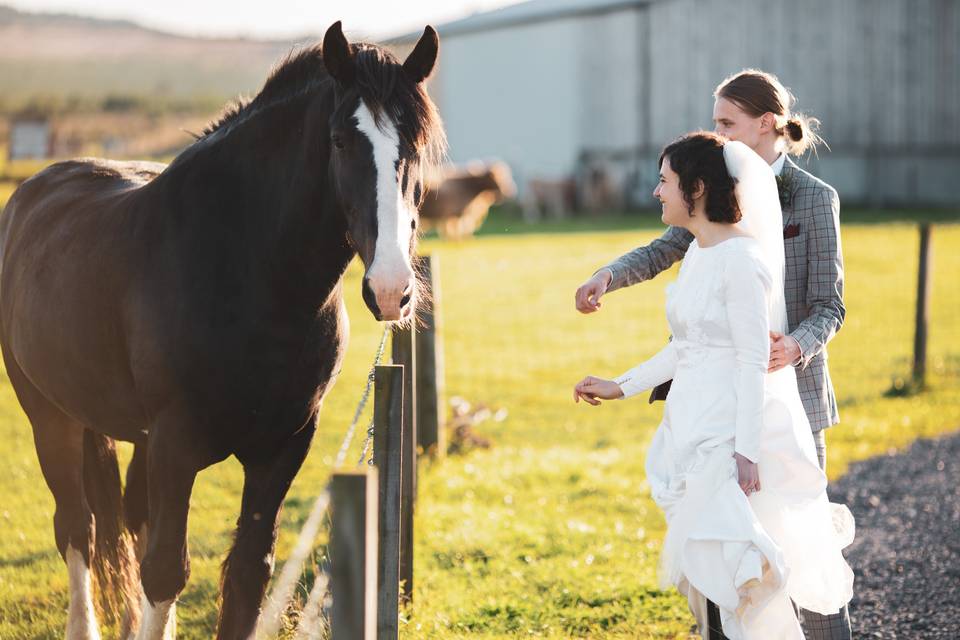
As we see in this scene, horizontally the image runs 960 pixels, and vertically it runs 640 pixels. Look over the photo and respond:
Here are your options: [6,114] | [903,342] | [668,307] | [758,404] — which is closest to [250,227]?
[668,307]

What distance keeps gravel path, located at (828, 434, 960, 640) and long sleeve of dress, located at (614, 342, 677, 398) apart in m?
1.89

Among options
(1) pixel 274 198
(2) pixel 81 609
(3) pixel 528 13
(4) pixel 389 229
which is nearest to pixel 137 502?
(2) pixel 81 609

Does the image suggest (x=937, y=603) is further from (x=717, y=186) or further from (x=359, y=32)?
(x=359, y=32)

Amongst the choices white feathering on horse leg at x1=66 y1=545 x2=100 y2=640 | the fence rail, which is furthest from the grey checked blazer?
white feathering on horse leg at x1=66 y1=545 x2=100 y2=640

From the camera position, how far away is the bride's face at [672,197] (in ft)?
11.4

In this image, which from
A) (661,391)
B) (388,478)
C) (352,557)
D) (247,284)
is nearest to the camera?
(352,557)

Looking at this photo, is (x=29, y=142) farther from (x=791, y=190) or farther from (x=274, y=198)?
(x=791, y=190)

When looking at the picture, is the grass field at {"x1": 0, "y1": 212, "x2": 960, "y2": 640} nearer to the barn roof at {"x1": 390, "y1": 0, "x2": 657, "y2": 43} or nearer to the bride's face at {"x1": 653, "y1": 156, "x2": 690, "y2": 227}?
the bride's face at {"x1": 653, "y1": 156, "x2": 690, "y2": 227}

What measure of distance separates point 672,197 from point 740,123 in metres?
0.54

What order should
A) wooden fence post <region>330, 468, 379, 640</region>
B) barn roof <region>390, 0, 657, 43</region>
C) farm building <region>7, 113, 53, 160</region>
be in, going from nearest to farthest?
wooden fence post <region>330, 468, 379, 640</region> < barn roof <region>390, 0, 657, 43</region> < farm building <region>7, 113, 53, 160</region>

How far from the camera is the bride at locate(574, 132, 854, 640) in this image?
10.8 feet

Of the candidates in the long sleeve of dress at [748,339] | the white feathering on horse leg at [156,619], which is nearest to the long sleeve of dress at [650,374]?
the long sleeve of dress at [748,339]

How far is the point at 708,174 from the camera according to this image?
3410 millimetres

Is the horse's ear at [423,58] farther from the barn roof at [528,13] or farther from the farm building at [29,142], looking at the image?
the farm building at [29,142]
